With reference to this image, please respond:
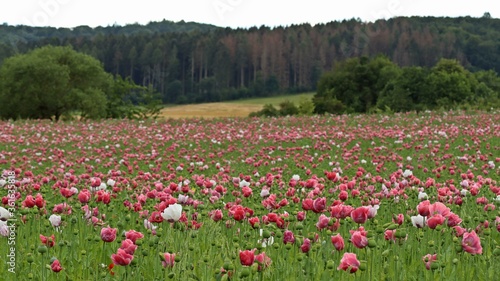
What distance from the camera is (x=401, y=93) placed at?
55.3m

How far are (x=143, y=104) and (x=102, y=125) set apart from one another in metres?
37.5

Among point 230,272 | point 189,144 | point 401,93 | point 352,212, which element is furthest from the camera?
point 401,93

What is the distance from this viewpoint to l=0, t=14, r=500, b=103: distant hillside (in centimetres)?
12531

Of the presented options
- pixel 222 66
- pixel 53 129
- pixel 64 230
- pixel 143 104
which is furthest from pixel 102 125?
pixel 222 66

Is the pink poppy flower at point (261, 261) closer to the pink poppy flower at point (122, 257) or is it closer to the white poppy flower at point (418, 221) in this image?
the pink poppy flower at point (122, 257)

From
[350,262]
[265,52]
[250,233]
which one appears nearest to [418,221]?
[350,262]

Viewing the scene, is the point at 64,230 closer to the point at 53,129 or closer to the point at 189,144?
the point at 189,144

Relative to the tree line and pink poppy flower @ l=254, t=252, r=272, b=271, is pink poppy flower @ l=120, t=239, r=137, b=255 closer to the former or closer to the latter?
pink poppy flower @ l=254, t=252, r=272, b=271

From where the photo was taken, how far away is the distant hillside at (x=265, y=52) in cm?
12531

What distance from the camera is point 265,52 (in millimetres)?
132750

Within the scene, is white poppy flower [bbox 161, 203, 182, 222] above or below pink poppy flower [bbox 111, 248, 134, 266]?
above

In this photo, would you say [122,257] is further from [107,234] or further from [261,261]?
[261,261]

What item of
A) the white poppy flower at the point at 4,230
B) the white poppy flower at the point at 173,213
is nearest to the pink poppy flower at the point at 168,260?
the white poppy flower at the point at 173,213

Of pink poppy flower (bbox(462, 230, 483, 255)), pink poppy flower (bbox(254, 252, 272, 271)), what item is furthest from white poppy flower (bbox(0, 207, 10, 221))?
pink poppy flower (bbox(462, 230, 483, 255))
